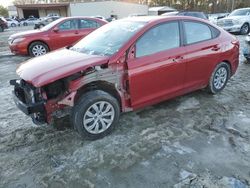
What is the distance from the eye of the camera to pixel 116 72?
12.2 ft

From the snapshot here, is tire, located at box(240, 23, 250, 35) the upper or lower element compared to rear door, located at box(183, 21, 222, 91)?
lower

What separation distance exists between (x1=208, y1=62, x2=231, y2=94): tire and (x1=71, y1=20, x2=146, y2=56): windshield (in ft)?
6.46

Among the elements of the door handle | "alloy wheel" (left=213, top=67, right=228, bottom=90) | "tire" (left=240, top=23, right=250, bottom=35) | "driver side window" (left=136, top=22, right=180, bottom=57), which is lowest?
"tire" (left=240, top=23, right=250, bottom=35)

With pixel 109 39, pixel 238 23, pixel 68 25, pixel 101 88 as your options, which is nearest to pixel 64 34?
pixel 68 25

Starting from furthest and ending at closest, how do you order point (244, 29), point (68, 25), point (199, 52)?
point (244, 29), point (68, 25), point (199, 52)

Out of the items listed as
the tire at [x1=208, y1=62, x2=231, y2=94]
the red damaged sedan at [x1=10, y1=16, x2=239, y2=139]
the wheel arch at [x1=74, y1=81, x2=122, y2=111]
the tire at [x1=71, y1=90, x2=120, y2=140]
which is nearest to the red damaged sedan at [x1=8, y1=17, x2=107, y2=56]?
the red damaged sedan at [x1=10, y1=16, x2=239, y2=139]

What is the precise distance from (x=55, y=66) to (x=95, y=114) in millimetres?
873

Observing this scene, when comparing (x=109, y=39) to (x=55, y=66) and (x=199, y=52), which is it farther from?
(x=199, y=52)

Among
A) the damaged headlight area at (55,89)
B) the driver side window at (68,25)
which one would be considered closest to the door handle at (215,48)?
the damaged headlight area at (55,89)

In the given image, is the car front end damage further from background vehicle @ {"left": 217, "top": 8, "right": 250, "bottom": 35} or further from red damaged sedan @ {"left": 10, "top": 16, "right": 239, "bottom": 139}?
background vehicle @ {"left": 217, "top": 8, "right": 250, "bottom": 35}

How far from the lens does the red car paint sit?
3.46 metres

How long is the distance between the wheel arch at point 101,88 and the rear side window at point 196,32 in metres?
1.67

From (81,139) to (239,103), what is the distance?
10.4 ft

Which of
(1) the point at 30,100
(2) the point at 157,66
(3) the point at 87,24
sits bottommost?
(1) the point at 30,100
